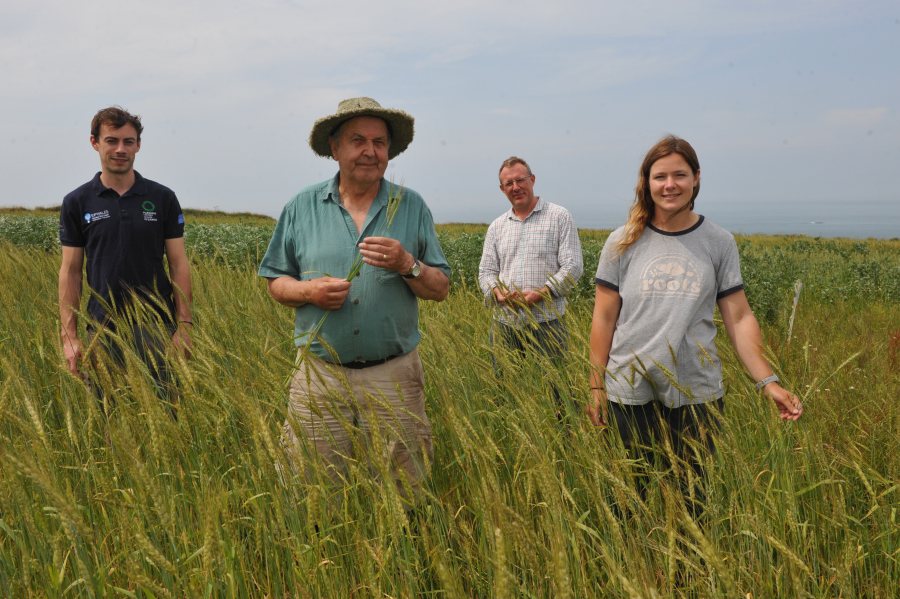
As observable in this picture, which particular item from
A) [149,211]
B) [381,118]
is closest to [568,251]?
[381,118]

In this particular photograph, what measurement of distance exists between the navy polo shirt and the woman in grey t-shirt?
2232 mm

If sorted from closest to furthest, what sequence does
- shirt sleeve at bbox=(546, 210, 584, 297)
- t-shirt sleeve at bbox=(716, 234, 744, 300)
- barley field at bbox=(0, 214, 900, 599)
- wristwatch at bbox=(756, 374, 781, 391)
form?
barley field at bbox=(0, 214, 900, 599)
wristwatch at bbox=(756, 374, 781, 391)
t-shirt sleeve at bbox=(716, 234, 744, 300)
shirt sleeve at bbox=(546, 210, 584, 297)

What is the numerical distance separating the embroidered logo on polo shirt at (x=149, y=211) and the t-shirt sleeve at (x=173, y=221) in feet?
0.27

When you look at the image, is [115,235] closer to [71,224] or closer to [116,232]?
[116,232]

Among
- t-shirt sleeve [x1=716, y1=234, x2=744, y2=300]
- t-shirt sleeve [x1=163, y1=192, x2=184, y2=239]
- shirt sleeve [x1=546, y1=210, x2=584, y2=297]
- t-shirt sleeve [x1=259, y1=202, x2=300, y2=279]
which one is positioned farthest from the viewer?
shirt sleeve [x1=546, y1=210, x2=584, y2=297]

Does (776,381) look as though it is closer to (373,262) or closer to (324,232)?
→ (373,262)

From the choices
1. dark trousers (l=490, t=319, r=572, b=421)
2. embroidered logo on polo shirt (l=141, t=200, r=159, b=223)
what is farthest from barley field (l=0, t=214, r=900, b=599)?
embroidered logo on polo shirt (l=141, t=200, r=159, b=223)

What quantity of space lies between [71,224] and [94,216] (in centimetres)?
15

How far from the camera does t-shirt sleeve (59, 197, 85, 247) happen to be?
3.26 meters

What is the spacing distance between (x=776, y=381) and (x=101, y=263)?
10.2 ft

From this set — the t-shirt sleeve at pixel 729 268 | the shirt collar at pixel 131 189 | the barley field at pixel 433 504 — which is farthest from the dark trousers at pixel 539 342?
the shirt collar at pixel 131 189

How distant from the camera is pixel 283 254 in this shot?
2.61 m

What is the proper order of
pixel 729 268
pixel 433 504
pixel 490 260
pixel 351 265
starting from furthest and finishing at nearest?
1. pixel 490 260
2. pixel 351 265
3. pixel 729 268
4. pixel 433 504

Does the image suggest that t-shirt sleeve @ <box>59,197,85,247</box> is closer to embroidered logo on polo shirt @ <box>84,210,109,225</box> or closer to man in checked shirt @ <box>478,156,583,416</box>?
embroidered logo on polo shirt @ <box>84,210,109,225</box>
